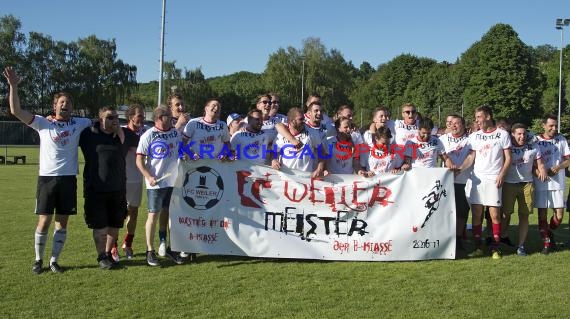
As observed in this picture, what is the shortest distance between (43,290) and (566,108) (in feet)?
206

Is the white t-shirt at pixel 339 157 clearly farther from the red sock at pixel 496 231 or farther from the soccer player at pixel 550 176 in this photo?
the soccer player at pixel 550 176

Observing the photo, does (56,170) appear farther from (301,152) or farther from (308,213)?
(308,213)

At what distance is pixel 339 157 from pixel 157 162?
7.86ft

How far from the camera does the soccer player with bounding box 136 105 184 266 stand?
22.0 feet

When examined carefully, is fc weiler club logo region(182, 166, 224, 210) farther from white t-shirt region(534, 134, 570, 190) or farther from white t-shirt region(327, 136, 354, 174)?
white t-shirt region(534, 134, 570, 190)

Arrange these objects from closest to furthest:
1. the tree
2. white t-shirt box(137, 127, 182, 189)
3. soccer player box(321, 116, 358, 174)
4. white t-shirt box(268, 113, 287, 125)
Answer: white t-shirt box(137, 127, 182, 189)
soccer player box(321, 116, 358, 174)
white t-shirt box(268, 113, 287, 125)
the tree

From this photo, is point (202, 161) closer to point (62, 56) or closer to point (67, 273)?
point (67, 273)

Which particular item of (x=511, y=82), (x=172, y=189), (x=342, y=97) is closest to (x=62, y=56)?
(x=342, y=97)

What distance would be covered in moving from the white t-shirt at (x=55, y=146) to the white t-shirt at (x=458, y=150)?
4.88 metres

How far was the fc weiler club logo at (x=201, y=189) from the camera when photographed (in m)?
7.18

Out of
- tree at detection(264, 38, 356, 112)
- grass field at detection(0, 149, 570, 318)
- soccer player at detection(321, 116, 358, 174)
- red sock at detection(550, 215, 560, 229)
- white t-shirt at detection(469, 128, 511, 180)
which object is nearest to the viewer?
grass field at detection(0, 149, 570, 318)

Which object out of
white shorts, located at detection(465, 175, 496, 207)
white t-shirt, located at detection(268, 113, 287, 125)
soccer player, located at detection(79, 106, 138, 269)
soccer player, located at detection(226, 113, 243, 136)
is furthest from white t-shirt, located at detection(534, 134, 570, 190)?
soccer player, located at detection(79, 106, 138, 269)

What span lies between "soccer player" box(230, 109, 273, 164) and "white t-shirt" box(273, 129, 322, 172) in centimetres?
17

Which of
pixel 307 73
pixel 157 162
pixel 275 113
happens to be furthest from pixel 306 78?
pixel 157 162
